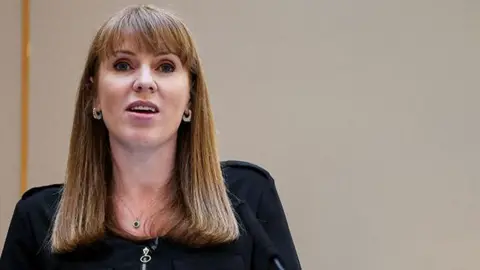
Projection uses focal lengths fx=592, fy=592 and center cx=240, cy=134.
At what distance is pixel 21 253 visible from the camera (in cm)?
116

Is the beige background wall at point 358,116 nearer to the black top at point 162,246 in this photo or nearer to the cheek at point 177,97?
the black top at point 162,246

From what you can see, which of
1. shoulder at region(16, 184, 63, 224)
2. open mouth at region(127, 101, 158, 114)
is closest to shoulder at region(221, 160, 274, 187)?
open mouth at region(127, 101, 158, 114)

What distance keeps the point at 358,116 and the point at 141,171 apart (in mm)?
660

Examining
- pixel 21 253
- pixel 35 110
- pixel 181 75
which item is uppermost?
pixel 181 75

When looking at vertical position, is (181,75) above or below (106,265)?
above

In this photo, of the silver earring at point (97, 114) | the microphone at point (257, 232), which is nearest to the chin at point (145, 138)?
the silver earring at point (97, 114)

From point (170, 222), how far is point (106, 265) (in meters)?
0.14

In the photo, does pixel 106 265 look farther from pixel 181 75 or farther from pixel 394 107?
pixel 394 107

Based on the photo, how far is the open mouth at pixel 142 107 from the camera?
3.52 ft

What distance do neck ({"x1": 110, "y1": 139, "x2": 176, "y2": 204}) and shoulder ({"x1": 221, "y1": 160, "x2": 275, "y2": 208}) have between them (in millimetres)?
128

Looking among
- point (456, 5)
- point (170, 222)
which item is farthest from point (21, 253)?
point (456, 5)

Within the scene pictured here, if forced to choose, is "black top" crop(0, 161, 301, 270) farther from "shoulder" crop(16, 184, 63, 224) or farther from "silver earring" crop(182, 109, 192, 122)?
"silver earring" crop(182, 109, 192, 122)

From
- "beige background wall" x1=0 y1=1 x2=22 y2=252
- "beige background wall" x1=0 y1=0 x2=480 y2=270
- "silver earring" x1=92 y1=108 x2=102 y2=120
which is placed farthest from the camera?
"beige background wall" x1=0 y1=1 x2=22 y2=252

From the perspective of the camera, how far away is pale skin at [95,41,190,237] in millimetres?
1081
